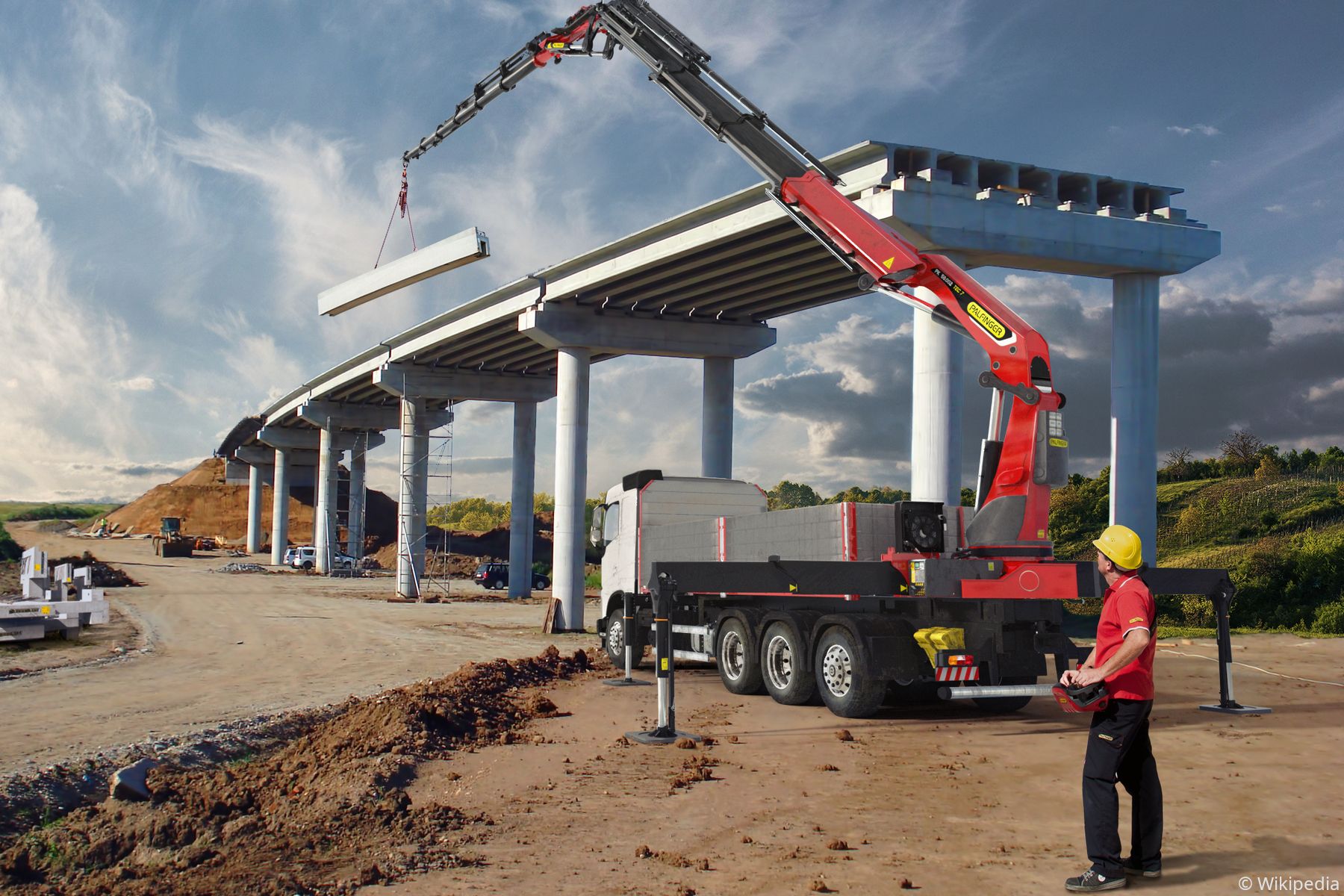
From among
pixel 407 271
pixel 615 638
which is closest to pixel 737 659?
pixel 615 638

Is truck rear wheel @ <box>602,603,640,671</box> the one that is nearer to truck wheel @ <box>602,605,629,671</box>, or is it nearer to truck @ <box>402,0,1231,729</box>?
truck wheel @ <box>602,605,629,671</box>

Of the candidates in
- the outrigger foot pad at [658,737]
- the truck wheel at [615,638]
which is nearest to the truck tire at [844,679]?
the outrigger foot pad at [658,737]

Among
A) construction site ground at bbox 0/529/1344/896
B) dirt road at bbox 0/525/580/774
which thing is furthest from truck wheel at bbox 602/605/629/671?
dirt road at bbox 0/525/580/774

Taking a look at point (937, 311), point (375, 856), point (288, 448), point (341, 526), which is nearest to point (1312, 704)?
point (937, 311)

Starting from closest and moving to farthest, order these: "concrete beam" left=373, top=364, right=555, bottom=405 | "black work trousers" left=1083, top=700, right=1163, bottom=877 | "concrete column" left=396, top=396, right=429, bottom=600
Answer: "black work trousers" left=1083, top=700, right=1163, bottom=877
"concrete beam" left=373, top=364, right=555, bottom=405
"concrete column" left=396, top=396, right=429, bottom=600

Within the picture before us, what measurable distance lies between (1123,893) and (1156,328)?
17.4 m

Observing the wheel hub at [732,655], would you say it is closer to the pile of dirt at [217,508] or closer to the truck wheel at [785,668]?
the truck wheel at [785,668]

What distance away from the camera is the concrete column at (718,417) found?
30344mm

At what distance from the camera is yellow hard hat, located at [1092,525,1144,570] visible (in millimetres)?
6094

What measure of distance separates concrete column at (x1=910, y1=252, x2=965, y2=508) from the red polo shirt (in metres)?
12.5

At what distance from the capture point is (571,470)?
28.7m

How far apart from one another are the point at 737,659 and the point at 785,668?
1.10 meters

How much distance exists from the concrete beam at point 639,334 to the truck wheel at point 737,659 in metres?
15.9

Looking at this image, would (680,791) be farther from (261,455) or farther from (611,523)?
(261,455)
